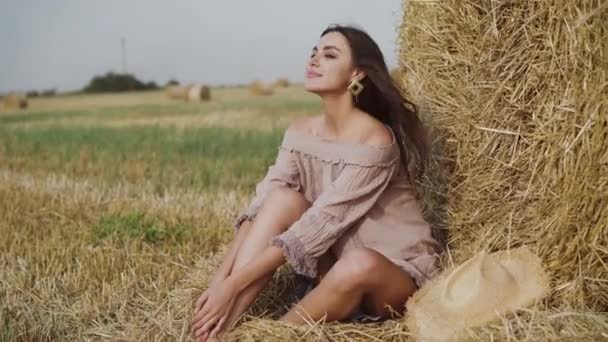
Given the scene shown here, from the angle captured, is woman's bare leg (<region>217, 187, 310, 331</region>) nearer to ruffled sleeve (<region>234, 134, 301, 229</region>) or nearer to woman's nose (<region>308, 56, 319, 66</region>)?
ruffled sleeve (<region>234, 134, 301, 229</region>)

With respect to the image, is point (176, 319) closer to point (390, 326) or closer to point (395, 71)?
point (390, 326)

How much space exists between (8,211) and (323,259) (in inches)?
126

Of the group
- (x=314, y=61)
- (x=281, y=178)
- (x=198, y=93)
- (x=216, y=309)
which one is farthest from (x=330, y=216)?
(x=198, y=93)

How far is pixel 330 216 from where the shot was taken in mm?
3908

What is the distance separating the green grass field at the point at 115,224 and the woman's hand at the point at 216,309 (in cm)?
31

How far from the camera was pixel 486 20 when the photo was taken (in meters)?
4.03

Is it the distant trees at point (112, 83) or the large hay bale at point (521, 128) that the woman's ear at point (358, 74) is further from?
the distant trees at point (112, 83)

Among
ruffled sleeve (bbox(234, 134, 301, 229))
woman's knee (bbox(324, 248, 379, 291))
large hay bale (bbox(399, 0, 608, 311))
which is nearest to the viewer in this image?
large hay bale (bbox(399, 0, 608, 311))

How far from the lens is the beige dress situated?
3.90m

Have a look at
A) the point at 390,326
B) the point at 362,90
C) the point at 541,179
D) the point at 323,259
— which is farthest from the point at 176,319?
the point at 541,179

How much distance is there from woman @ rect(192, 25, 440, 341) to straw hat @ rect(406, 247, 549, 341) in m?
0.17

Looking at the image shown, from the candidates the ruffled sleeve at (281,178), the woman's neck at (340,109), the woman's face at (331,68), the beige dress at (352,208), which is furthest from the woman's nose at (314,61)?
the ruffled sleeve at (281,178)

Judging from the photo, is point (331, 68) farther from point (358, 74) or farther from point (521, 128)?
point (521, 128)

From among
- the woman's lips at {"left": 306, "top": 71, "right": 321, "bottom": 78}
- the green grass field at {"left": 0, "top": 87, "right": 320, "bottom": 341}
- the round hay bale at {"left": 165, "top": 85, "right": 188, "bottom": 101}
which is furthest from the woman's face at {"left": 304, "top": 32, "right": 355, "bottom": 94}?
the round hay bale at {"left": 165, "top": 85, "right": 188, "bottom": 101}
